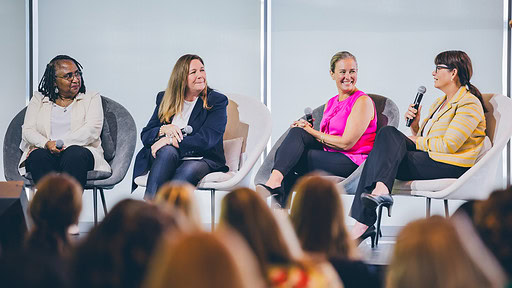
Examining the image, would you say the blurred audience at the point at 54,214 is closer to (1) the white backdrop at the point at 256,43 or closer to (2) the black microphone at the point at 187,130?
(2) the black microphone at the point at 187,130

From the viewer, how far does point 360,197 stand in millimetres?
3867

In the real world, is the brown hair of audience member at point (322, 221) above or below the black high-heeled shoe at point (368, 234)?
above

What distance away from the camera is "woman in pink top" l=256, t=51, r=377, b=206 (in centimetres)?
411

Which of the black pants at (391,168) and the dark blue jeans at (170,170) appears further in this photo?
the dark blue jeans at (170,170)

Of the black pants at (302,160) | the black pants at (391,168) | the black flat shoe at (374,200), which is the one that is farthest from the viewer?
the black pants at (302,160)

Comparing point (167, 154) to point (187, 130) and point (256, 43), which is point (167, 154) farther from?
point (256, 43)

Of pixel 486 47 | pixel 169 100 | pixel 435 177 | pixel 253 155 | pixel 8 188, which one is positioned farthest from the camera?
pixel 486 47

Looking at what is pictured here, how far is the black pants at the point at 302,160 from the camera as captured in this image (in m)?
4.10

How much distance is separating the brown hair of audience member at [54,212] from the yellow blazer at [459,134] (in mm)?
2442

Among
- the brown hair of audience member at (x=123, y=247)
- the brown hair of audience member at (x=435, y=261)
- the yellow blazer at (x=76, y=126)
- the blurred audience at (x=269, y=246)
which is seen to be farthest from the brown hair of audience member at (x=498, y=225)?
the yellow blazer at (x=76, y=126)

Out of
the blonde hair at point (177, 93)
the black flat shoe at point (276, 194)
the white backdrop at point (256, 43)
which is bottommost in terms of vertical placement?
the black flat shoe at point (276, 194)

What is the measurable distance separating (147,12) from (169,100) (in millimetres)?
1614

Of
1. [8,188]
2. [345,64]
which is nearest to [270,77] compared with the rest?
[345,64]

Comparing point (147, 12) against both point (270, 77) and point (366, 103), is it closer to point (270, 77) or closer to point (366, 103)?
point (270, 77)
